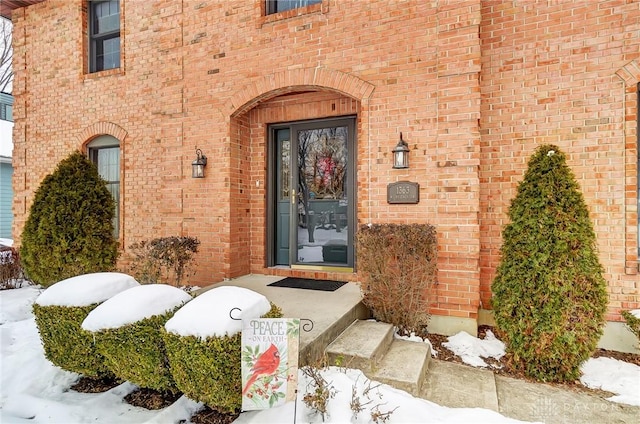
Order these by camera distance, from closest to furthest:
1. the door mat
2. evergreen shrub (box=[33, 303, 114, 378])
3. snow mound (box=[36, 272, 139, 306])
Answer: evergreen shrub (box=[33, 303, 114, 378]), snow mound (box=[36, 272, 139, 306]), the door mat

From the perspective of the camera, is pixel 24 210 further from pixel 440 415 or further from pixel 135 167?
pixel 440 415

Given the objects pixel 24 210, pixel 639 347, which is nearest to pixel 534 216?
pixel 639 347

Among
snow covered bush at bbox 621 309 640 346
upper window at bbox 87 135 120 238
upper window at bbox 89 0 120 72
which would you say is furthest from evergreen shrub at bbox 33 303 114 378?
upper window at bbox 89 0 120 72

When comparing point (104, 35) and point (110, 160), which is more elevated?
point (104, 35)

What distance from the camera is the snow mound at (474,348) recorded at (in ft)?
11.7

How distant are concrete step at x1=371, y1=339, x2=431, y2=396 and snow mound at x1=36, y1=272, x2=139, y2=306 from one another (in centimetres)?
235

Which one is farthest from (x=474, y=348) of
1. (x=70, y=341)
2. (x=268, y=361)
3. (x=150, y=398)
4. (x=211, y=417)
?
(x=70, y=341)

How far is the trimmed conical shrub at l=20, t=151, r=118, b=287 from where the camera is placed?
189 inches

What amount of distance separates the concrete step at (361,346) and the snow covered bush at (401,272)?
28 cm

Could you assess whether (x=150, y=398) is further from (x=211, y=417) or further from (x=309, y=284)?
(x=309, y=284)

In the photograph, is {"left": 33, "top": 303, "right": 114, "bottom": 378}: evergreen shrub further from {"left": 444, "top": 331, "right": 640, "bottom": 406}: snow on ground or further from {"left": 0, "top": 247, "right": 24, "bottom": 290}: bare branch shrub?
{"left": 0, "top": 247, "right": 24, "bottom": 290}: bare branch shrub

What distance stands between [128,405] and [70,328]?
77 centimetres

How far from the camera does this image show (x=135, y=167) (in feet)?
20.6

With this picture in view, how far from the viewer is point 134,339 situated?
2.42 meters
